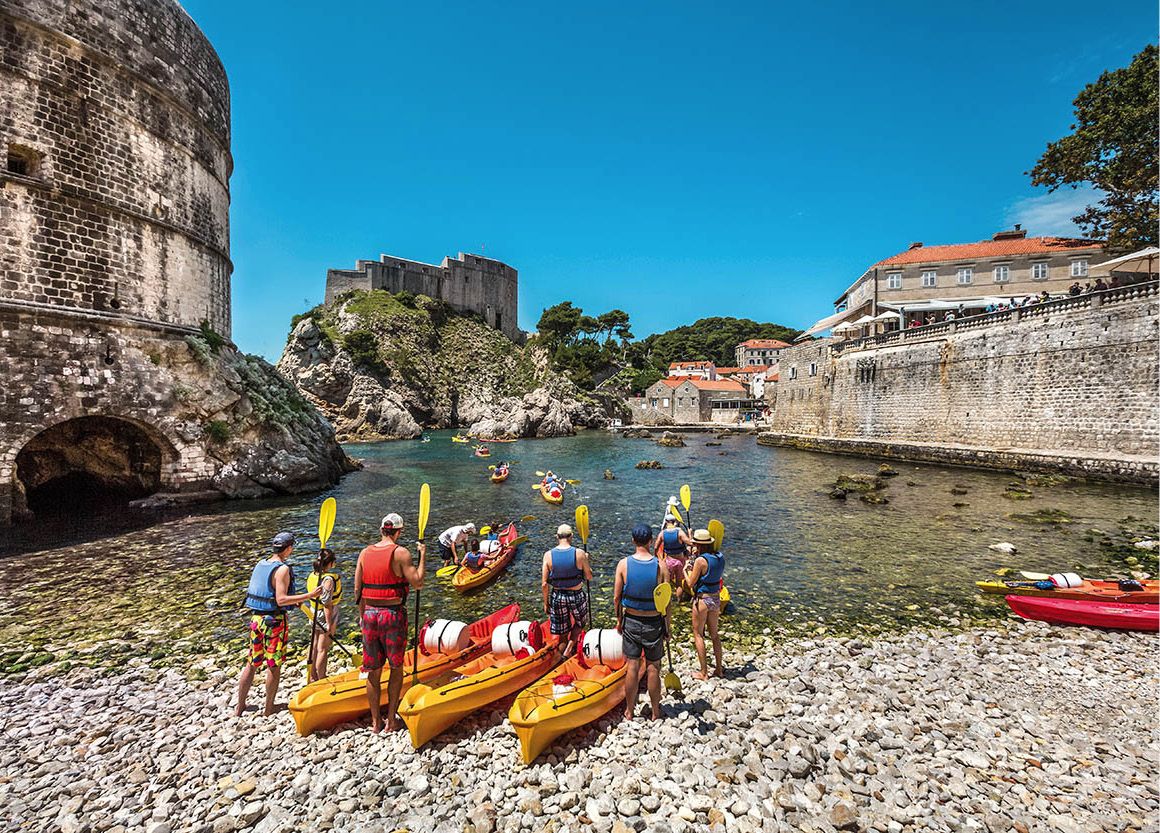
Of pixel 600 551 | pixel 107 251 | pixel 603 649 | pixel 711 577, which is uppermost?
pixel 107 251

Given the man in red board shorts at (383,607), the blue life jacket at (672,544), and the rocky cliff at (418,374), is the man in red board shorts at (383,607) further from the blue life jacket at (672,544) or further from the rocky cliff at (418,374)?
the rocky cliff at (418,374)

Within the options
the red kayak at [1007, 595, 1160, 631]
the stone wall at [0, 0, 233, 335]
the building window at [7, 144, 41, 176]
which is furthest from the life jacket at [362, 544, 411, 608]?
the building window at [7, 144, 41, 176]

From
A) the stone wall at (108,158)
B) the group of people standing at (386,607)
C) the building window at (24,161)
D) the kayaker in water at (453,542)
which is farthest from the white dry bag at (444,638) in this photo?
the building window at (24,161)

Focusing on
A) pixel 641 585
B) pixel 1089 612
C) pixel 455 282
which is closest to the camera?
pixel 641 585

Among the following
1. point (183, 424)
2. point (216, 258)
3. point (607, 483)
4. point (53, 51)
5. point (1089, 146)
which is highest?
point (1089, 146)

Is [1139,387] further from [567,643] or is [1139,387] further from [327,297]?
[327,297]

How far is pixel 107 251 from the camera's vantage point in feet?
47.2

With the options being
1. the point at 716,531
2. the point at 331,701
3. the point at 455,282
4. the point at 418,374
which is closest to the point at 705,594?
the point at 716,531

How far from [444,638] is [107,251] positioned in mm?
16328

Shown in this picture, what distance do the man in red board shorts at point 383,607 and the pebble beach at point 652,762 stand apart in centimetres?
55

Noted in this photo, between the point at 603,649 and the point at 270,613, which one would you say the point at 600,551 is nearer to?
the point at 603,649

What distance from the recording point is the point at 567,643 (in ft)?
21.2

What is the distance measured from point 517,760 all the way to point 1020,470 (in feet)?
90.9

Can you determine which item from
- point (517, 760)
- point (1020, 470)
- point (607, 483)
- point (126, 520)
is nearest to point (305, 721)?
point (517, 760)
